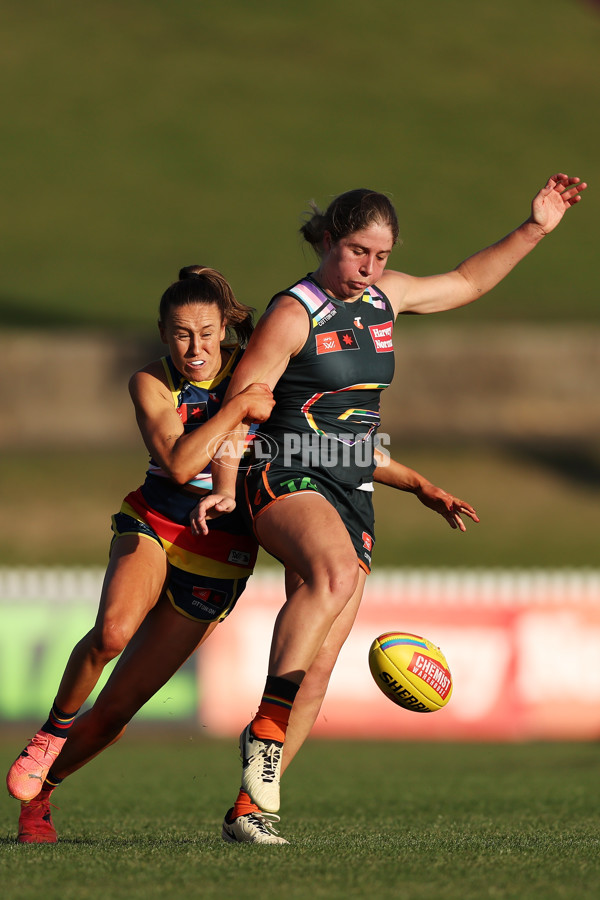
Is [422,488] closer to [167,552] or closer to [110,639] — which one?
[167,552]

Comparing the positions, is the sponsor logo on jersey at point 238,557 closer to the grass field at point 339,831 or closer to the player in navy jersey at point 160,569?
the player in navy jersey at point 160,569

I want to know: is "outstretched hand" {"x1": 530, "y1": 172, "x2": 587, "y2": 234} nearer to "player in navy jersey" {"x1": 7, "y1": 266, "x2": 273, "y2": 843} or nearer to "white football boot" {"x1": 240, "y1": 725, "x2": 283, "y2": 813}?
"player in navy jersey" {"x1": 7, "y1": 266, "x2": 273, "y2": 843}

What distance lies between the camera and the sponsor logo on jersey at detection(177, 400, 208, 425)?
16.7 ft

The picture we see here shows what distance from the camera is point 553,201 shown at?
5.62 meters

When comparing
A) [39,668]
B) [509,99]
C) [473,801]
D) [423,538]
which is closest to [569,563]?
[423,538]

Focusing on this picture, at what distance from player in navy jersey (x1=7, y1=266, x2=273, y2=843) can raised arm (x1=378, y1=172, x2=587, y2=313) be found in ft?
2.67

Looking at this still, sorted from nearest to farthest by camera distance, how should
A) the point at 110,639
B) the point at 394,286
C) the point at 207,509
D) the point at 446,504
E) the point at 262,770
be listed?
the point at 262,770, the point at 207,509, the point at 110,639, the point at 394,286, the point at 446,504

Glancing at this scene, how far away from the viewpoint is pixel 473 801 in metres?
7.07

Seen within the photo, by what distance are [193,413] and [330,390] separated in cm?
54

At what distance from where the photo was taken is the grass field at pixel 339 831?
12.5 ft

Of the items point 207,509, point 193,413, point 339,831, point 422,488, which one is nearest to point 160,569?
point 207,509

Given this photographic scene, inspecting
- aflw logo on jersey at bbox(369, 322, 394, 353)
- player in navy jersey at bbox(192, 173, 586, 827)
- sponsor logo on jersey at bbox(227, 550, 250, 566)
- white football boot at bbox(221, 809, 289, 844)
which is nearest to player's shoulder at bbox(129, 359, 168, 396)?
player in navy jersey at bbox(192, 173, 586, 827)

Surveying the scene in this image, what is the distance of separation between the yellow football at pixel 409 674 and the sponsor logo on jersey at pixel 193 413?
1.09m

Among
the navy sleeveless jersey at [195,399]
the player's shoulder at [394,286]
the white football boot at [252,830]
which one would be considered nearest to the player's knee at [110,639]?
the navy sleeveless jersey at [195,399]
